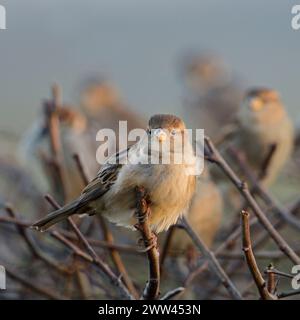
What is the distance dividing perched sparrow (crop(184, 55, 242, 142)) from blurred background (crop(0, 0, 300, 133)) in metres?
0.18

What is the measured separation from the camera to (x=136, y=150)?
2.40 m

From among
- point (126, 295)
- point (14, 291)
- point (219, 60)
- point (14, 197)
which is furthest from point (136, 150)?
point (219, 60)

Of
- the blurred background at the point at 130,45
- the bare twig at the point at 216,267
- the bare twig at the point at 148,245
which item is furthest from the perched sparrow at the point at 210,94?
the bare twig at the point at 148,245

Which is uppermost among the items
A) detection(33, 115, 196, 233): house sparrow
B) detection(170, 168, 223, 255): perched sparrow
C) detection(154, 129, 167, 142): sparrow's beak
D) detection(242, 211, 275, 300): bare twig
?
detection(154, 129, 167, 142): sparrow's beak

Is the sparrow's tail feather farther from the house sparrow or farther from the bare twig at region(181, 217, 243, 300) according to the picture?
the bare twig at region(181, 217, 243, 300)

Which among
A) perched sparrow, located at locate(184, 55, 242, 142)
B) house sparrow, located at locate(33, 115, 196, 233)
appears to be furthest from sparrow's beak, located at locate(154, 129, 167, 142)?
perched sparrow, located at locate(184, 55, 242, 142)

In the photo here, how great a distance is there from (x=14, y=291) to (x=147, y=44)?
7856 mm

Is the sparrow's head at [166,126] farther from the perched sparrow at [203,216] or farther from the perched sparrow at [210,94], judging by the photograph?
the perched sparrow at [210,94]

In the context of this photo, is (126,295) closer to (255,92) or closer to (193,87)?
(255,92)

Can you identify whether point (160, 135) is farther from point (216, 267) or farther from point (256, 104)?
point (256, 104)

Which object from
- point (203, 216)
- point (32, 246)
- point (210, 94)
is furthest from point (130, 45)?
point (32, 246)

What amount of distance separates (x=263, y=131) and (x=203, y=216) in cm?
113

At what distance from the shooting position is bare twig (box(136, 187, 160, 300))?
2144 mm

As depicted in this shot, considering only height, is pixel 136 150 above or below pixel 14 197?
above
